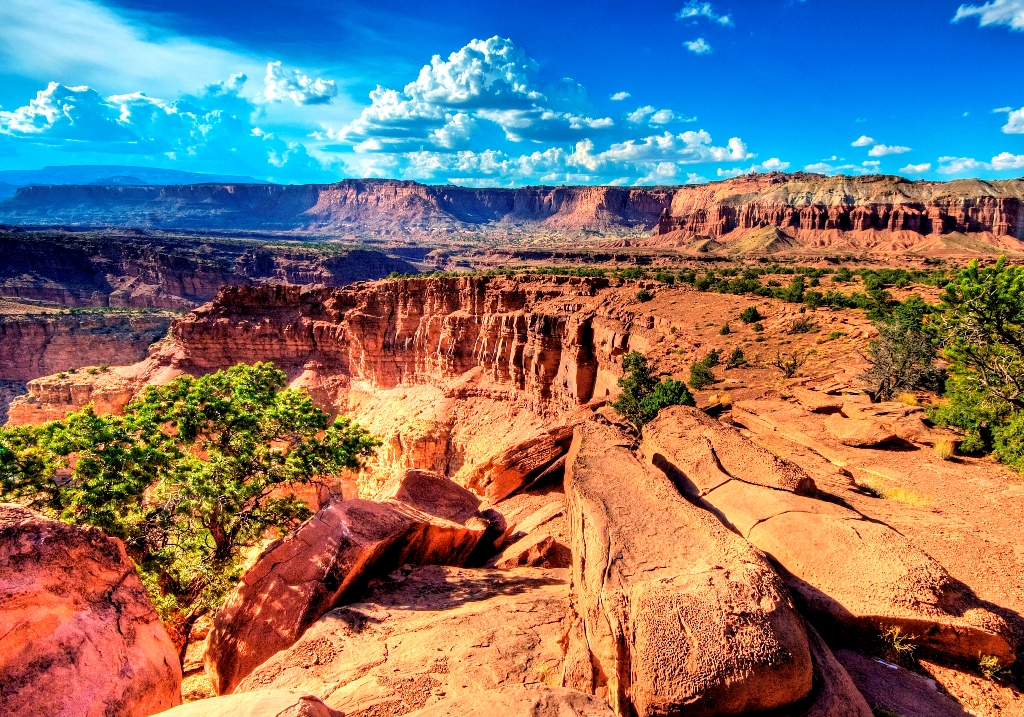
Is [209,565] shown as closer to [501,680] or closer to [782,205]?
[501,680]

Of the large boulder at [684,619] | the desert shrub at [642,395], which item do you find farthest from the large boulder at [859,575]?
the desert shrub at [642,395]

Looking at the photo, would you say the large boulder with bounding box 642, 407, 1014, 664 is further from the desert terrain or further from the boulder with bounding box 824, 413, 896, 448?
the boulder with bounding box 824, 413, 896, 448

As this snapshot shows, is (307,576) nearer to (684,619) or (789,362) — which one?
(684,619)

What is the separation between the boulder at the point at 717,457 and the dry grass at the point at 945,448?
253 inches

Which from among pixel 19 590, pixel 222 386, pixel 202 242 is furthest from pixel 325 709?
pixel 202 242

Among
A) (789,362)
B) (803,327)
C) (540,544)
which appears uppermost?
(803,327)

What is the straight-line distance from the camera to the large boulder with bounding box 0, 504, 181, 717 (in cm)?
689

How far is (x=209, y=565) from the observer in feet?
41.7

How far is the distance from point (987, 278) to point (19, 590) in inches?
1023

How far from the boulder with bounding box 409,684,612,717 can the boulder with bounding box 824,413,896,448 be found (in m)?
14.5

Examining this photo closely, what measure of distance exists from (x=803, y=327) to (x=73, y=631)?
36.7 m

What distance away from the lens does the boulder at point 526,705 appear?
20.7ft

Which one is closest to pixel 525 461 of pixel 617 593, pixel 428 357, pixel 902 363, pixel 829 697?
pixel 617 593

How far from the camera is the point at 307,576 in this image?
1133cm
